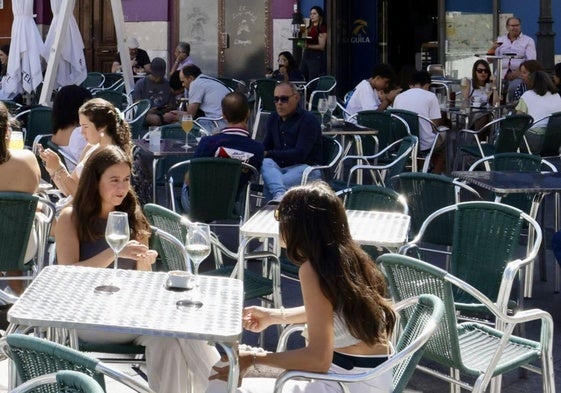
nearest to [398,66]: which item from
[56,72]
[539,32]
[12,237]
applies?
[539,32]

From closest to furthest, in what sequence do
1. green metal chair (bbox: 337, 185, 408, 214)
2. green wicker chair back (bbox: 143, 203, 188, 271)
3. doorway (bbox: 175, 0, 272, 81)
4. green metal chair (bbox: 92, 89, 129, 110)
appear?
green wicker chair back (bbox: 143, 203, 188, 271), green metal chair (bbox: 337, 185, 408, 214), green metal chair (bbox: 92, 89, 129, 110), doorway (bbox: 175, 0, 272, 81)

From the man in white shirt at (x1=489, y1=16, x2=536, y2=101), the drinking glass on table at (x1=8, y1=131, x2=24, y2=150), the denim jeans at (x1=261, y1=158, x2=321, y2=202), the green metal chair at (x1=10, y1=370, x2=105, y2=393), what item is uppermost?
the man in white shirt at (x1=489, y1=16, x2=536, y2=101)

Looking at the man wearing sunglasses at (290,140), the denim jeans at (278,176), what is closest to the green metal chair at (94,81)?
the man wearing sunglasses at (290,140)

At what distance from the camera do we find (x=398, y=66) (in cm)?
1953

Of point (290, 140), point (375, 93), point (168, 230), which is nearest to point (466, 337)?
point (168, 230)

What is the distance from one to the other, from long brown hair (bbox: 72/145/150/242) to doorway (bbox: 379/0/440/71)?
1428 centimetres

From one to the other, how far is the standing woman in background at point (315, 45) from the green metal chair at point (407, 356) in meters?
13.6

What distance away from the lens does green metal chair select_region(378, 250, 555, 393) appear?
167 inches

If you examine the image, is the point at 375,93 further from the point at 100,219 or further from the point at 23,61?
the point at 100,219

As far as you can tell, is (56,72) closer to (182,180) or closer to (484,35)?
(182,180)

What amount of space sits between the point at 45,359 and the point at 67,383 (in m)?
0.25

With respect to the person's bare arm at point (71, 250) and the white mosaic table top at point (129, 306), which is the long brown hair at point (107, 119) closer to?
the person's bare arm at point (71, 250)

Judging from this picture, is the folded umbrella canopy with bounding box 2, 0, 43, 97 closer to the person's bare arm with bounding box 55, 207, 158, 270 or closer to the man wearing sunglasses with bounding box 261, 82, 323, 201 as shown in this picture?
the man wearing sunglasses with bounding box 261, 82, 323, 201

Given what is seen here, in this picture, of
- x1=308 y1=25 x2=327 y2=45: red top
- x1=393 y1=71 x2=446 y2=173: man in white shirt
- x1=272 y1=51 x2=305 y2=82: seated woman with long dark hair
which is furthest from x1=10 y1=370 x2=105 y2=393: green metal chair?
x1=308 y1=25 x2=327 y2=45: red top
